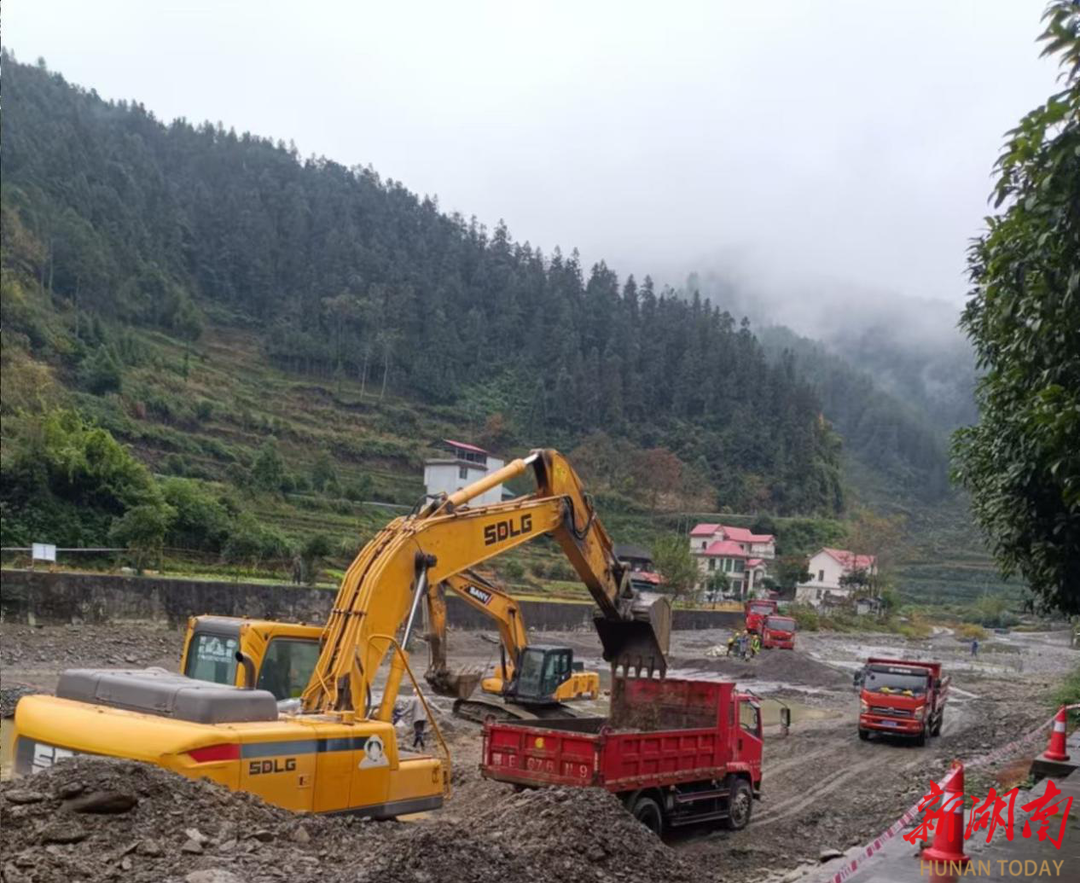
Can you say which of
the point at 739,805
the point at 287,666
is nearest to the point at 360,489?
the point at 739,805

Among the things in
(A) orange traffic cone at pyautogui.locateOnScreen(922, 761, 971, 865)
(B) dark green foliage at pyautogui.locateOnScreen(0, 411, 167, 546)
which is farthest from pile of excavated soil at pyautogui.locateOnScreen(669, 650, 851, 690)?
(A) orange traffic cone at pyautogui.locateOnScreen(922, 761, 971, 865)

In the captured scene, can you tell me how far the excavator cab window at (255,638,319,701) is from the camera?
10385mm

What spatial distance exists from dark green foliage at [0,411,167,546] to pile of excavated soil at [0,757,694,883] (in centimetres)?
2732

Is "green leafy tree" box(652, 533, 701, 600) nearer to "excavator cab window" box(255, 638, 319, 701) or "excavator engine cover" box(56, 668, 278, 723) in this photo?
"excavator cab window" box(255, 638, 319, 701)

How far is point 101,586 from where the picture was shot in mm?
28109

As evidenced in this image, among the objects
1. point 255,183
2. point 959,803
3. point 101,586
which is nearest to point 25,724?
point 959,803

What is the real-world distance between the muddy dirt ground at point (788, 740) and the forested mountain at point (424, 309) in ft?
176

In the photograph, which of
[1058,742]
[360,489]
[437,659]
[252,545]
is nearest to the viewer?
[1058,742]

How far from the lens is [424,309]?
110 meters

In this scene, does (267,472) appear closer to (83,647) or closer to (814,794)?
(83,647)

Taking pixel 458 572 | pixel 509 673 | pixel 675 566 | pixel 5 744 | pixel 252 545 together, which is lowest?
pixel 5 744

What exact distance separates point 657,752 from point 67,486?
29.4 m

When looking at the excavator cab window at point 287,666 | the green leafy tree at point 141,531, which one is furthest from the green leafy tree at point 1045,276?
the green leafy tree at point 141,531

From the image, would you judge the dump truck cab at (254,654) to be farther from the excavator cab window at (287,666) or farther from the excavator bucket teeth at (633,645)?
the excavator bucket teeth at (633,645)
